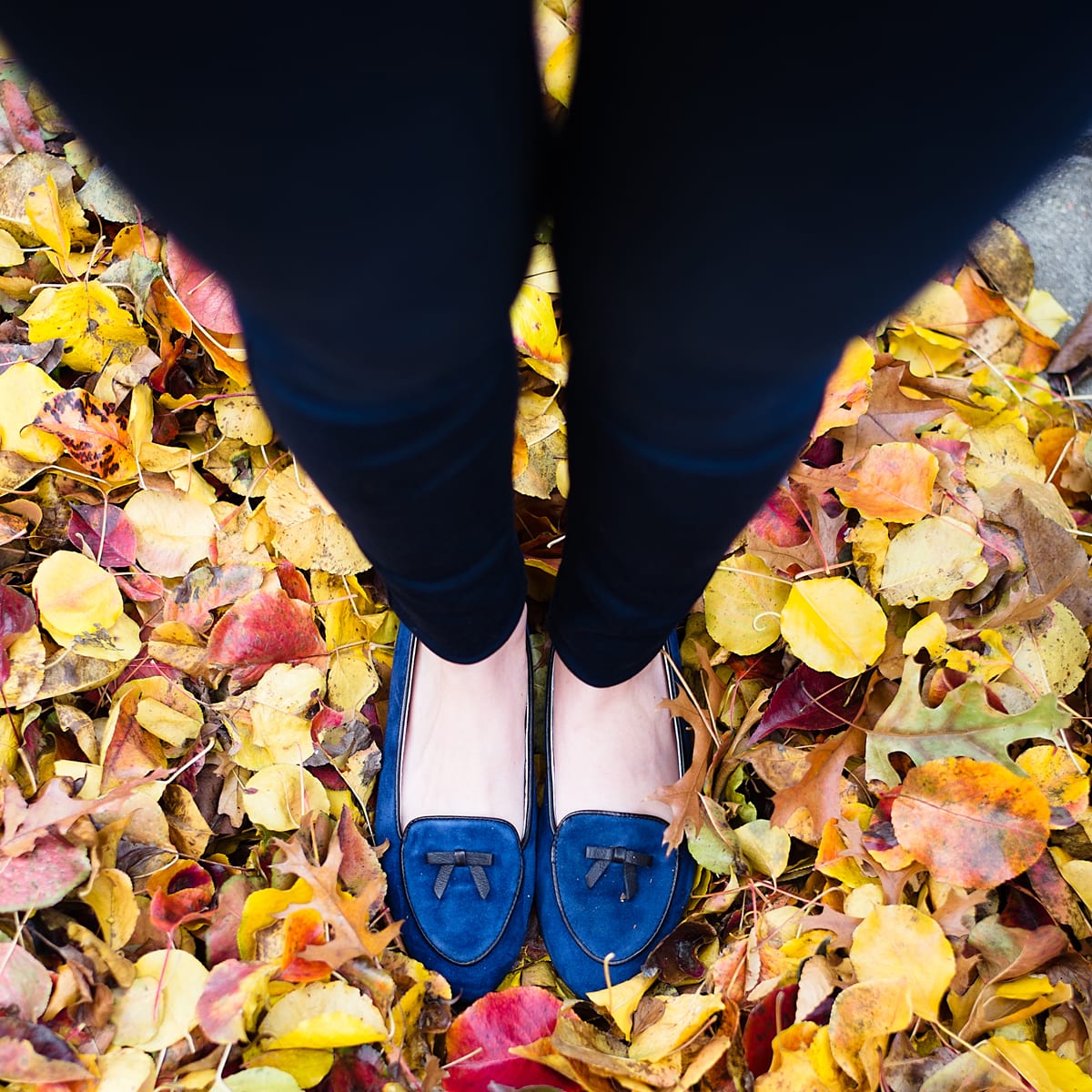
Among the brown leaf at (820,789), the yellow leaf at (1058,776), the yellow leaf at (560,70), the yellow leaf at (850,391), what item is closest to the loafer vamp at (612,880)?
the brown leaf at (820,789)

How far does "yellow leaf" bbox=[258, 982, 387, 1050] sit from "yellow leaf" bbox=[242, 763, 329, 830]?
16 cm

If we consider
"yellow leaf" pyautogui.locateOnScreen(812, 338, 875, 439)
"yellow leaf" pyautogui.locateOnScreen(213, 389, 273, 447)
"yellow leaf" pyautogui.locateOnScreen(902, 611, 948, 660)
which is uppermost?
"yellow leaf" pyautogui.locateOnScreen(812, 338, 875, 439)

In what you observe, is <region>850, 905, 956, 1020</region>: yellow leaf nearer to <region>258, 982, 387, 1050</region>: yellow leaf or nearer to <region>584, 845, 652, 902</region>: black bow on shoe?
<region>584, 845, 652, 902</region>: black bow on shoe

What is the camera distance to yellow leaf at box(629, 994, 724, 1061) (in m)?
0.66

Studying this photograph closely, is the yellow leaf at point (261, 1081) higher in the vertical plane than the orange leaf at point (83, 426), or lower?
lower

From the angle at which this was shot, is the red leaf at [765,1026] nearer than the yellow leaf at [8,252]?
Yes

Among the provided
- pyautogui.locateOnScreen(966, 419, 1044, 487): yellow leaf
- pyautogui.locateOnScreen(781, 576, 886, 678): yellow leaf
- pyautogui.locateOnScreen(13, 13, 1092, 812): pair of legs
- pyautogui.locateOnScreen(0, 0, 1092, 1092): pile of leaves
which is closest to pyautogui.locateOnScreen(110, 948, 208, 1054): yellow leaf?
pyautogui.locateOnScreen(0, 0, 1092, 1092): pile of leaves

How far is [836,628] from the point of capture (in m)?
0.76

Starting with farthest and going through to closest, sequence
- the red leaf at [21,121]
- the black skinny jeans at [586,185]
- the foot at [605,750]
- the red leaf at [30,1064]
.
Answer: the red leaf at [21,121] < the foot at [605,750] < the red leaf at [30,1064] < the black skinny jeans at [586,185]

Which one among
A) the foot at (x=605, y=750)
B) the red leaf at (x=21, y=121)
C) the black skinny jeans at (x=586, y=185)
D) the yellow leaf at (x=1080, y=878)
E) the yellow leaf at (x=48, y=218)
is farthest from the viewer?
the red leaf at (x=21, y=121)

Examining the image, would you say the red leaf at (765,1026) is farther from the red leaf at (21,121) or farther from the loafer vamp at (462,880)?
the red leaf at (21,121)

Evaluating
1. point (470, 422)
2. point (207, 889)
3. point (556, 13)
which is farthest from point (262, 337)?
point (556, 13)

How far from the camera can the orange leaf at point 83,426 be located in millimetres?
818

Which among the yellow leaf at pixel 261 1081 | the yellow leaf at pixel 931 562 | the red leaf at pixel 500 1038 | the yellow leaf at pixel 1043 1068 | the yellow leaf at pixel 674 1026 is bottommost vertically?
the red leaf at pixel 500 1038
